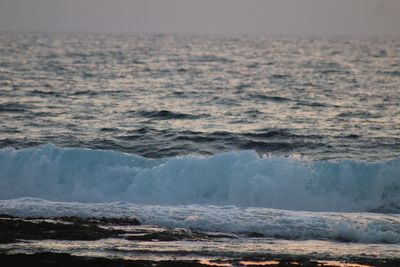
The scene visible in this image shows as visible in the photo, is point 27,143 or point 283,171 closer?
point 283,171

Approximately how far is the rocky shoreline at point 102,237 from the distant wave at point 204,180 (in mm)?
5070

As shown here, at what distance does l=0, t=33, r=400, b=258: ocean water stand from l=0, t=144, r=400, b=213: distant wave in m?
0.04

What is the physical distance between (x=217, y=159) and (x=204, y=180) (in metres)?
1.26

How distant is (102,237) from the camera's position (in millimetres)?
13578

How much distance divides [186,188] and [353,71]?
38.4 metres

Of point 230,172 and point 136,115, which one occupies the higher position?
point 136,115

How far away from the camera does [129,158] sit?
23484 mm

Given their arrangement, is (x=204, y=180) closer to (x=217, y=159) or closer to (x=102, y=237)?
(x=217, y=159)

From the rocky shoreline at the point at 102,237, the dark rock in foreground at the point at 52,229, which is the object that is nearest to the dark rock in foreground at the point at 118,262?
the rocky shoreline at the point at 102,237

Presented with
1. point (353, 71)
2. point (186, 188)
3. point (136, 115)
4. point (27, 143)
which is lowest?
point (186, 188)

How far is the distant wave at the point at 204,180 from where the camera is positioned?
20047mm

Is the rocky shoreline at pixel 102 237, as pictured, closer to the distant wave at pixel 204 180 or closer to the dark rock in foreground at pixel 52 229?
the dark rock in foreground at pixel 52 229

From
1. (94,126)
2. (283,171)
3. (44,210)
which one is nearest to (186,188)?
(283,171)

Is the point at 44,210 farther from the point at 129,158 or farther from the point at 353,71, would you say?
the point at 353,71
